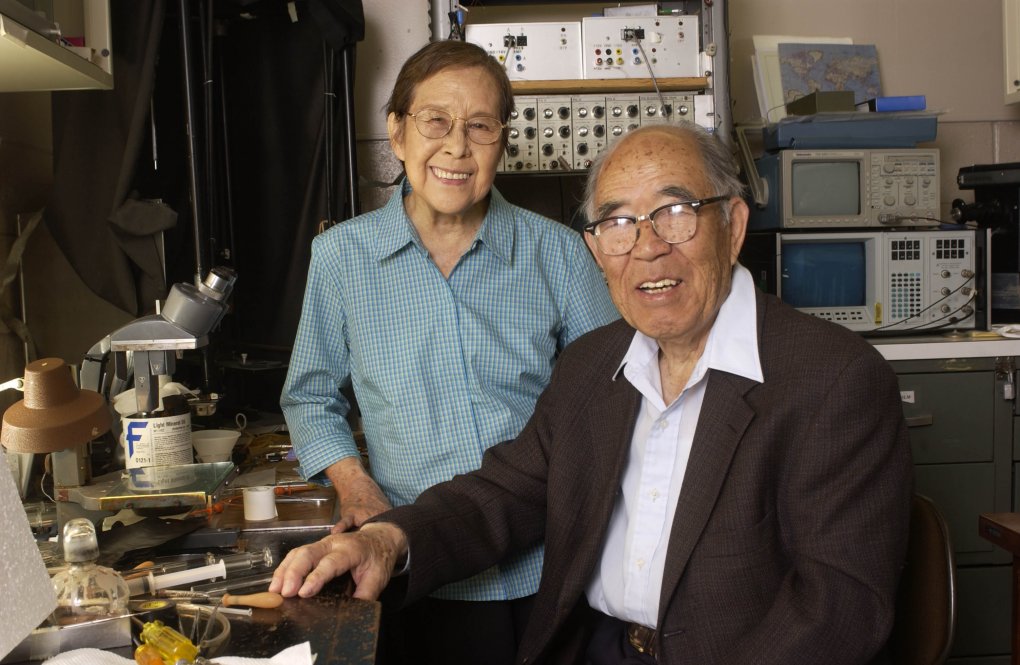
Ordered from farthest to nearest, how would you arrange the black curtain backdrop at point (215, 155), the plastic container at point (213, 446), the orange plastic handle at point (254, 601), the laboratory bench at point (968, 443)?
1. the laboratory bench at point (968, 443)
2. the black curtain backdrop at point (215, 155)
3. the plastic container at point (213, 446)
4. the orange plastic handle at point (254, 601)

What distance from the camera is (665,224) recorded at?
1.42m

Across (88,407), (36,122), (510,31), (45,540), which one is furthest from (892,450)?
(36,122)

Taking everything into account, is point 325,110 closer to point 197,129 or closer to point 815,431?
point 197,129

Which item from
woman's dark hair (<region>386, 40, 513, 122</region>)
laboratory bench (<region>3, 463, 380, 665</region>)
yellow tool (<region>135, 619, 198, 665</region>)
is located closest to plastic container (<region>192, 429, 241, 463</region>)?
laboratory bench (<region>3, 463, 380, 665</region>)

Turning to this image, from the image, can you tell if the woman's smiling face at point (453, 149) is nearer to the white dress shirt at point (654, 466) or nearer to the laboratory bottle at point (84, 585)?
the white dress shirt at point (654, 466)

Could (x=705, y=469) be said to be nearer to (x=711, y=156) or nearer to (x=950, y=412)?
(x=711, y=156)

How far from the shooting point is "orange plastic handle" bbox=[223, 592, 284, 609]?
3.69 feet

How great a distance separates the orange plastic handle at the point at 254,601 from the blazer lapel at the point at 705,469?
543 millimetres

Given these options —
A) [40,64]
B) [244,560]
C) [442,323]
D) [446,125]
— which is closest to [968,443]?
[442,323]

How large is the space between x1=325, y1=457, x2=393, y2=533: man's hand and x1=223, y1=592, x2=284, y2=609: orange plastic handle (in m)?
0.35

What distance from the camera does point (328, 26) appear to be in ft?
8.80

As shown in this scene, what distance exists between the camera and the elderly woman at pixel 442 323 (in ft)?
5.44

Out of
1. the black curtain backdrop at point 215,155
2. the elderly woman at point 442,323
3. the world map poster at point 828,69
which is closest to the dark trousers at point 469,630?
the elderly woman at point 442,323

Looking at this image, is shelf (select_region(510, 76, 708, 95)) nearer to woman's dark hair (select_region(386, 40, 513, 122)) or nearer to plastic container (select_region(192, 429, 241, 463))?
woman's dark hair (select_region(386, 40, 513, 122))
